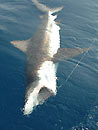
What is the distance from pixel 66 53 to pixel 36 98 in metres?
3.23

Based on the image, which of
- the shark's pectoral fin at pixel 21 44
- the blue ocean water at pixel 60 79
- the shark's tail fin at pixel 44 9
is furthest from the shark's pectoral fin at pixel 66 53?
the shark's tail fin at pixel 44 9

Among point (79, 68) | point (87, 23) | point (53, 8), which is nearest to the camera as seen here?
point (79, 68)

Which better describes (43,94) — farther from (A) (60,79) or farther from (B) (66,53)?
(B) (66,53)

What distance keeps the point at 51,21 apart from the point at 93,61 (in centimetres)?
380

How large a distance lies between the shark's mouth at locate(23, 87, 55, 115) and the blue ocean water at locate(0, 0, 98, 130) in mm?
238

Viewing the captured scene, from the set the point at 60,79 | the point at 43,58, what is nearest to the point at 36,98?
the point at 60,79

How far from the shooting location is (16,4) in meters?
15.0

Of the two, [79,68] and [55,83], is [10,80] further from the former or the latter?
[79,68]

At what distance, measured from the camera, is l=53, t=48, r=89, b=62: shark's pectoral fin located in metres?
9.34

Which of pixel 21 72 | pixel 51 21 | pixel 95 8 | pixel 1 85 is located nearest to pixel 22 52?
pixel 21 72

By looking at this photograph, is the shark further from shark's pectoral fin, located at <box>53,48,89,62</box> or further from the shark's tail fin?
the shark's tail fin

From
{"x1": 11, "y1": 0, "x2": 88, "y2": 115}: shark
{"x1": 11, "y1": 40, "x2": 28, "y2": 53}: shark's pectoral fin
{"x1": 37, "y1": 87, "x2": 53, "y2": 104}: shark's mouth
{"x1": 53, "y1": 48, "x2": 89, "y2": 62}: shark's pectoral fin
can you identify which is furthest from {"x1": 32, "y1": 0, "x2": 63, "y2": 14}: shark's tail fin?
{"x1": 37, "y1": 87, "x2": 53, "y2": 104}: shark's mouth

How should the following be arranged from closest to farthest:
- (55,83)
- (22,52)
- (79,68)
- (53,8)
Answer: (55,83), (79,68), (22,52), (53,8)

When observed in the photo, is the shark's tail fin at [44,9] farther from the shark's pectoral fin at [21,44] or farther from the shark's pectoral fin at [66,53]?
the shark's pectoral fin at [66,53]
